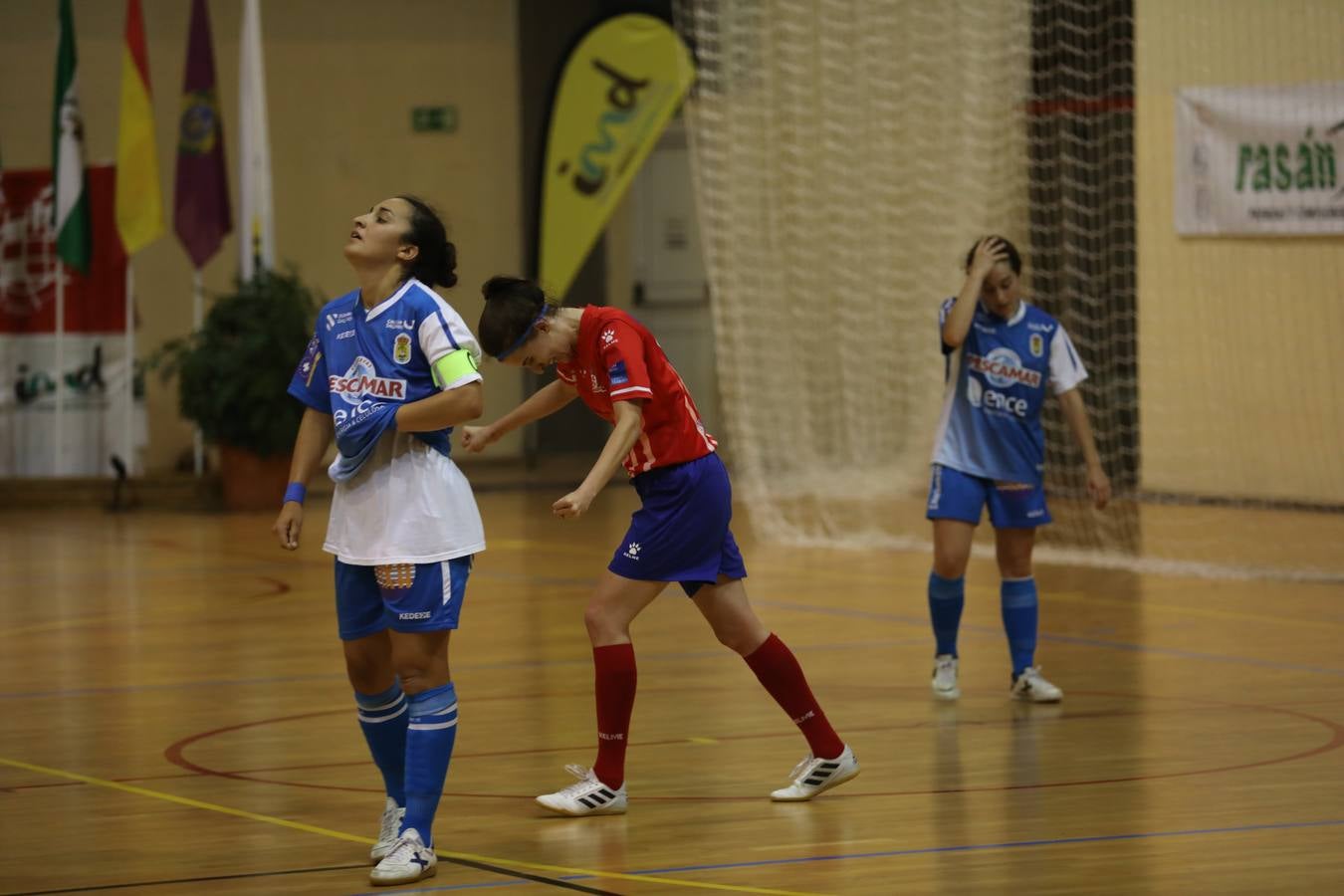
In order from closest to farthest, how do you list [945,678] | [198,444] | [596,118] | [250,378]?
1. [945,678]
2. [250,378]
3. [198,444]
4. [596,118]

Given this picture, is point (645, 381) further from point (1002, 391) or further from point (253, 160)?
point (253, 160)

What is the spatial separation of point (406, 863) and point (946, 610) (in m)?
→ 2.83

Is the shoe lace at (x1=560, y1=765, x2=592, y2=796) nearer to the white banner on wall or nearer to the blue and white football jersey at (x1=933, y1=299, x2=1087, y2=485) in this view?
the blue and white football jersey at (x1=933, y1=299, x2=1087, y2=485)

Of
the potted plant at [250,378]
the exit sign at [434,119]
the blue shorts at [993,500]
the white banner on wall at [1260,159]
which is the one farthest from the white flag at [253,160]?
the blue shorts at [993,500]

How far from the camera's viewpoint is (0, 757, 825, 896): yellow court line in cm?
400

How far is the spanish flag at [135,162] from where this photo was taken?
14289 mm

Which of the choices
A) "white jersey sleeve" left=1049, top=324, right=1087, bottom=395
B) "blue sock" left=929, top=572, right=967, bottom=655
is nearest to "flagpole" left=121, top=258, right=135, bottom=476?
"blue sock" left=929, top=572, right=967, bottom=655

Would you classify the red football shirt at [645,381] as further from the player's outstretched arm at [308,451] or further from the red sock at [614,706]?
the player's outstretched arm at [308,451]

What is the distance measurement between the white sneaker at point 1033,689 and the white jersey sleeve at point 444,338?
274 cm

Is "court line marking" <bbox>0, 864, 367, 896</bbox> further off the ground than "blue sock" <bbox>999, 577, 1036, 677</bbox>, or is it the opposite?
"blue sock" <bbox>999, 577, 1036, 677</bbox>

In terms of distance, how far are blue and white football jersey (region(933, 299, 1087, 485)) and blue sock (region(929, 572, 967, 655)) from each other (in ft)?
1.26

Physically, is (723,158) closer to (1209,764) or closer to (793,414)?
(793,414)

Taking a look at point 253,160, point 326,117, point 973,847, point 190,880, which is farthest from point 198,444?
point 973,847

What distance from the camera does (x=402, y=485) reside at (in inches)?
167
